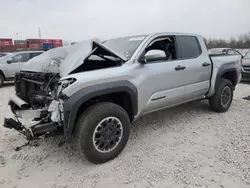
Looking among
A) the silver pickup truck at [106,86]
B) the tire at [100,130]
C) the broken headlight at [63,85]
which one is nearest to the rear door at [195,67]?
the silver pickup truck at [106,86]

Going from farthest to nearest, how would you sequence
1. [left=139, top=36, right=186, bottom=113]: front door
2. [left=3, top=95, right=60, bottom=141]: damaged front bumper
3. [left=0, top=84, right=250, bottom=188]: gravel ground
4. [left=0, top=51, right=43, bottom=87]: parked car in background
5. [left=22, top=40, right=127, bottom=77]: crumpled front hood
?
[left=0, top=51, right=43, bottom=87]: parked car in background
[left=139, top=36, right=186, bottom=113]: front door
[left=22, top=40, right=127, bottom=77]: crumpled front hood
[left=3, top=95, right=60, bottom=141]: damaged front bumper
[left=0, top=84, right=250, bottom=188]: gravel ground

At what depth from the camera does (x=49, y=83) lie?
3100mm

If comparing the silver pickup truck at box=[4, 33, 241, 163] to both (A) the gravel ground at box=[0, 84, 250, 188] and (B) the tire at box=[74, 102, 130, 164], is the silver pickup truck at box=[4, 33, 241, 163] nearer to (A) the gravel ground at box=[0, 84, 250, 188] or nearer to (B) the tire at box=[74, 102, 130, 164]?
(B) the tire at box=[74, 102, 130, 164]

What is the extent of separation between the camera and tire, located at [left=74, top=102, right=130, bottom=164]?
2842mm

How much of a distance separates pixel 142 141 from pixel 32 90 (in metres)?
2.06

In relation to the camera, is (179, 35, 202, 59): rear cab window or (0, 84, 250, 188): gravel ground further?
(179, 35, 202, 59): rear cab window

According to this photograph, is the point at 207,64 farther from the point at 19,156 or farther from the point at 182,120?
the point at 19,156

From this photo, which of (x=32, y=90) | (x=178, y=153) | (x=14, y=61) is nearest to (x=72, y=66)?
(x=32, y=90)

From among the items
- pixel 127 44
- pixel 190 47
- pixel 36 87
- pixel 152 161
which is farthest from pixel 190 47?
pixel 36 87

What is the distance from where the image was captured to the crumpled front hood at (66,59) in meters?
3.08

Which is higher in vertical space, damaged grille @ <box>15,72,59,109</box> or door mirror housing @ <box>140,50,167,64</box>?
door mirror housing @ <box>140,50,167,64</box>

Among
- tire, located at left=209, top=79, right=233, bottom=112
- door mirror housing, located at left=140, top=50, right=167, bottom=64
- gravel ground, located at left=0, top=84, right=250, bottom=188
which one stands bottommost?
gravel ground, located at left=0, top=84, right=250, bottom=188

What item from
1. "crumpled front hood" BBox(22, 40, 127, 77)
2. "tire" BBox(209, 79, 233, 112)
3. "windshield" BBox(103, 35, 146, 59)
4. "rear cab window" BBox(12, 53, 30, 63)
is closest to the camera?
"crumpled front hood" BBox(22, 40, 127, 77)

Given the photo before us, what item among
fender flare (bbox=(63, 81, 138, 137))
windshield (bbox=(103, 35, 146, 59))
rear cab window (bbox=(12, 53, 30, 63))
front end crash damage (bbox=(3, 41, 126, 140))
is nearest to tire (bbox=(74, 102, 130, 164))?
fender flare (bbox=(63, 81, 138, 137))
